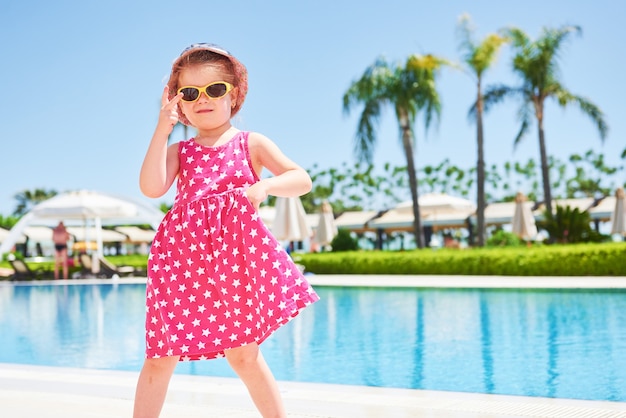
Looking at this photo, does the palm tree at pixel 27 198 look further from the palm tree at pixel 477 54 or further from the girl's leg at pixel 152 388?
the girl's leg at pixel 152 388

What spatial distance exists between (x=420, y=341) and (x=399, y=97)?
2089cm

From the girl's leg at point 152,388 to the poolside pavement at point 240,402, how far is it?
100 centimetres

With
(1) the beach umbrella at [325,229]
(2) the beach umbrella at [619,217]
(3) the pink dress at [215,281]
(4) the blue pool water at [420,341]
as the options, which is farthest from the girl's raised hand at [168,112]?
(2) the beach umbrella at [619,217]

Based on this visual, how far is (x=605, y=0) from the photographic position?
42.8 metres

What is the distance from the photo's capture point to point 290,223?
70.7 ft

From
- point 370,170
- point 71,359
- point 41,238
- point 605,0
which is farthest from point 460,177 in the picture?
point 71,359

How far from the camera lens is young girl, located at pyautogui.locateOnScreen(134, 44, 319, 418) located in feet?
8.58

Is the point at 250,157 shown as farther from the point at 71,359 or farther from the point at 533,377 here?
the point at 71,359

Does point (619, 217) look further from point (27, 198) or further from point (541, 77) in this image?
point (27, 198)

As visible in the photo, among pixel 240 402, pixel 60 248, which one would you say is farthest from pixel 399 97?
pixel 240 402

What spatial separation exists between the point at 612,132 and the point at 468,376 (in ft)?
79.1

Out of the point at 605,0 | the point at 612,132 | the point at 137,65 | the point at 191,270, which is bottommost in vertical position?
the point at 191,270

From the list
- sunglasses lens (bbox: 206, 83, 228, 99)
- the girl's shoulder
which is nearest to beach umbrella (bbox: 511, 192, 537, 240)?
Answer: the girl's shoulder

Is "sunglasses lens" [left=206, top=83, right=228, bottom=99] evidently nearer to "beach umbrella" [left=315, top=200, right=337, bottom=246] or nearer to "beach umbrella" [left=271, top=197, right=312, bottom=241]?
"beach umbrella" [left=271, top=197, right=312, bottom=241]
